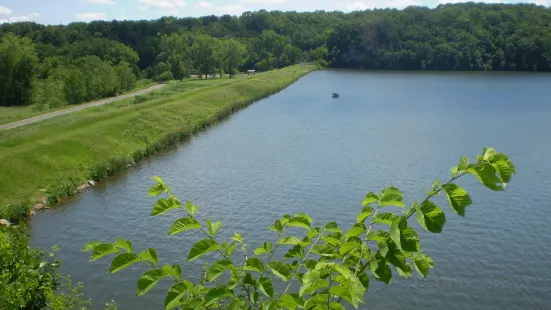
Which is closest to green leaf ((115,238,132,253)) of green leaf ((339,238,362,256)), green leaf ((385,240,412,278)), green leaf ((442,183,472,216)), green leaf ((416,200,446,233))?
green leaf ((339,238,362,256))

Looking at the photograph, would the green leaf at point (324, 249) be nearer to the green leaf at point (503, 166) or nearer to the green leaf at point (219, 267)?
the green leaf at point (219, 267)

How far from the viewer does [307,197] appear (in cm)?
3306

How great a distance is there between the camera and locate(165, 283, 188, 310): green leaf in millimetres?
4527

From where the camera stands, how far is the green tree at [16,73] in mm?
84812

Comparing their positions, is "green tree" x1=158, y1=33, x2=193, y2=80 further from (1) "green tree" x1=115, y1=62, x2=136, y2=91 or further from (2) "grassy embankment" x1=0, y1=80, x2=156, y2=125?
(1) "green tree" x1=115, y1=62, x2=136, y2=91

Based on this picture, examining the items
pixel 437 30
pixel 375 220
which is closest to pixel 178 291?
pixel 375 220

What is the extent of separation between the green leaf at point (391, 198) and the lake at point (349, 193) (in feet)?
A: 53.6

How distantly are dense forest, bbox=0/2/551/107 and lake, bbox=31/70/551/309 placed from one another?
42252 millimetres

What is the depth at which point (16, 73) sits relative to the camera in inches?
3361

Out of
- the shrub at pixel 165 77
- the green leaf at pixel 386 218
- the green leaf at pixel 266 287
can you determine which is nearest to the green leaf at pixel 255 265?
the green leaf at pixel 266 287

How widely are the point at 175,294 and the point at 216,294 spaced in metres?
0.38

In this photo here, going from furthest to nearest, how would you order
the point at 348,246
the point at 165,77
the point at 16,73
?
1. the point at 165,77
2. the point at 16,73
3. the point at 348,246

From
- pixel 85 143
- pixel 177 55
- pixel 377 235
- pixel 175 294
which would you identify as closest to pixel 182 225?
pixel 175 294

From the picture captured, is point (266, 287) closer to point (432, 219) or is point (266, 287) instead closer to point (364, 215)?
point (364, 215)
